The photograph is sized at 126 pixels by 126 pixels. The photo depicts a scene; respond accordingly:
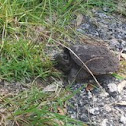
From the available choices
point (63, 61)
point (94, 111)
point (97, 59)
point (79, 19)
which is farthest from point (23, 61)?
point (79, 19)

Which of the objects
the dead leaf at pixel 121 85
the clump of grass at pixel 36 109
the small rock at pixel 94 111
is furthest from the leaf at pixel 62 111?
the dead leaf at pixel 121 85

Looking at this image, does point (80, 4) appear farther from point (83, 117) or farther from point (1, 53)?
point (83, 117)

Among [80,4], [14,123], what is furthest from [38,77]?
[80,4]

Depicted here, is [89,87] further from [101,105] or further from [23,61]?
[23,61]

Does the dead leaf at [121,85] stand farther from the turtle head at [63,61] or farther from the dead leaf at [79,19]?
the dead leaf at [79,19]

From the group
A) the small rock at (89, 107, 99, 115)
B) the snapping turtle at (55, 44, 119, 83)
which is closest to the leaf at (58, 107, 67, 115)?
the small rock at (89, 107, 99, 115)

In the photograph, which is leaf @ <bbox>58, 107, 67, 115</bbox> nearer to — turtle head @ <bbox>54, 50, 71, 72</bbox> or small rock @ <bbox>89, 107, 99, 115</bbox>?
small rock @ <bbox>89, 107, 99, 115</bbox>
